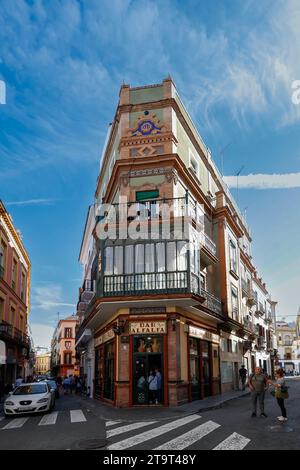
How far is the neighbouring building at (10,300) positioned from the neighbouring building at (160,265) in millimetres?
6625

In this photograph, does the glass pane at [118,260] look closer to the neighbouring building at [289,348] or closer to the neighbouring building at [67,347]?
the neighbouring building at [67,347]

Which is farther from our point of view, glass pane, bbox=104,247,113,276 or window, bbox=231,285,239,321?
window, bbox=231,285,239,321

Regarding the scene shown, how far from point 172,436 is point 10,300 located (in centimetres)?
2511

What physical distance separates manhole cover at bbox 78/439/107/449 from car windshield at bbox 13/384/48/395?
7.49 m

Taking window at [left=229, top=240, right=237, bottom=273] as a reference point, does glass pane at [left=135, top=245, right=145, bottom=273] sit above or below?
below

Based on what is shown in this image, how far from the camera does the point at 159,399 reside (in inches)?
→ 706

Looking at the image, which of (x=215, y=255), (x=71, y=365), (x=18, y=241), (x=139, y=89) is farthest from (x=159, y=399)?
(x=71, y=365)

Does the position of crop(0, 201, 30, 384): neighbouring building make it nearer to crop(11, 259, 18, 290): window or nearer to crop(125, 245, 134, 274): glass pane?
crop(11, 259, 18, 290): window

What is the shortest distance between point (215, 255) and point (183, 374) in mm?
9208

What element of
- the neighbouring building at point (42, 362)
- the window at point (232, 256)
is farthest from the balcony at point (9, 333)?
the neighbouring building at point (42, 362)

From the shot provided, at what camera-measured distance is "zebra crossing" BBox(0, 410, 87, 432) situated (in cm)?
1331

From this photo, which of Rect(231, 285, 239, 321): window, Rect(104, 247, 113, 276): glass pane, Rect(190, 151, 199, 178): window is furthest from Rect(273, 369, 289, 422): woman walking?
Rect(231, 285, 239, 321): window

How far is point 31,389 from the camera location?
1708cm

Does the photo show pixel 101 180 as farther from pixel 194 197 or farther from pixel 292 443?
pixel 292 443
